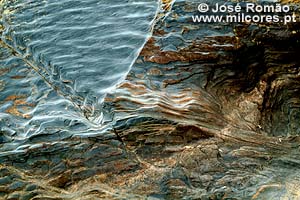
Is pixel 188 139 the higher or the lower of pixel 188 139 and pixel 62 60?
the lower

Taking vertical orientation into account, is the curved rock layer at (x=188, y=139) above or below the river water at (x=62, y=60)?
below

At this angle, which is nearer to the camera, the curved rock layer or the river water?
the curved rock layer

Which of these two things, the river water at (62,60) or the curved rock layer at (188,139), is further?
the river water at (62,60)

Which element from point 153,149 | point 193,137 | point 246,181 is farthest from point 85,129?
point 246,181

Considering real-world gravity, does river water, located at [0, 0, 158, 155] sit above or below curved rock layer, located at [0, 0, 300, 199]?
above

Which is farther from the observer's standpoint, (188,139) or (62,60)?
(62,60)

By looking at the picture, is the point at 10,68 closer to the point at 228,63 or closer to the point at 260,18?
the point at 228,63
